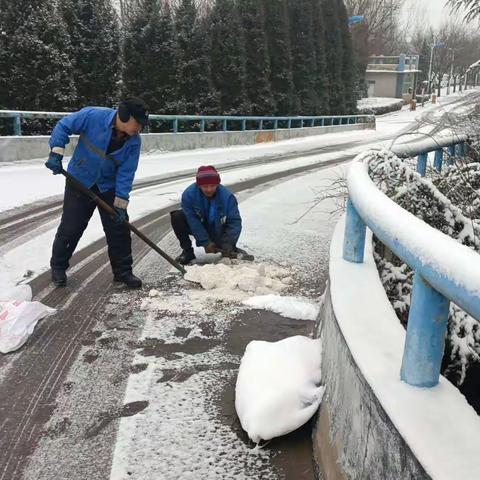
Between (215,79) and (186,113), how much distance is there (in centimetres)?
305

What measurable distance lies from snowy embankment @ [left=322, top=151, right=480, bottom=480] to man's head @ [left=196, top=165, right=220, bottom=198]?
104 inches

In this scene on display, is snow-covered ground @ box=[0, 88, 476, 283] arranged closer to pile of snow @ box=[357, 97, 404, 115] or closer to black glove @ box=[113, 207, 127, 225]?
black glove @ box=[113, 207, 127, 225]

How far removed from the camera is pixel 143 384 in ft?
9.77

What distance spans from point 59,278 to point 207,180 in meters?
1.52

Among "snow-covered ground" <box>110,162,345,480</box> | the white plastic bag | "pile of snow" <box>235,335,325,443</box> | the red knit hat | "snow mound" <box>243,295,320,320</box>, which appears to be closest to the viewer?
"snow-covered ground" <box>110,162,345,480</box>

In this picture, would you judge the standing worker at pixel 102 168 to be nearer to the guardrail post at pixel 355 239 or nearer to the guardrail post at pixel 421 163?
the guardrail post at pixel 355 239

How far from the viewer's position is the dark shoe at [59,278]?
14.8 feet

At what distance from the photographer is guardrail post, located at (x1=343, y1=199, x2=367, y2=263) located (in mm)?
2829

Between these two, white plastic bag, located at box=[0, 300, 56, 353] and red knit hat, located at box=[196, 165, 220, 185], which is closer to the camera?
white plastic bag, located at box=[0, 300, 56, 353]

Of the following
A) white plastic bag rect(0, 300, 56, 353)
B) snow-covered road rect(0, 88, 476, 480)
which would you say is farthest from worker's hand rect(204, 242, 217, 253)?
white plastic bag rect(0, 300, 56, 353)

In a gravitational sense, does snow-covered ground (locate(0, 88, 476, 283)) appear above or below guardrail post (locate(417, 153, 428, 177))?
below

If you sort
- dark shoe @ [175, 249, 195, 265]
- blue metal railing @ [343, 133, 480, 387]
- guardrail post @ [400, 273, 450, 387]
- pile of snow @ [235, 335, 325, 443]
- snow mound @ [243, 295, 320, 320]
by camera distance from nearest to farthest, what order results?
blue metal railing @ [343, 133, 480, 387] < guardrail post @ [400, 273, 450, 387] < pile of snow @ [235, 335, 325, 443] < snow mound @ [243, 295, 320, 320] < dark shoe @ [175, 249, 195, 265]

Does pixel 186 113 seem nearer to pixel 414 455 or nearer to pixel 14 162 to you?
pixel 14 162

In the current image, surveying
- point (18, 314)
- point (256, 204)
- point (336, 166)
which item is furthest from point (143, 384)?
point (336, 166)
